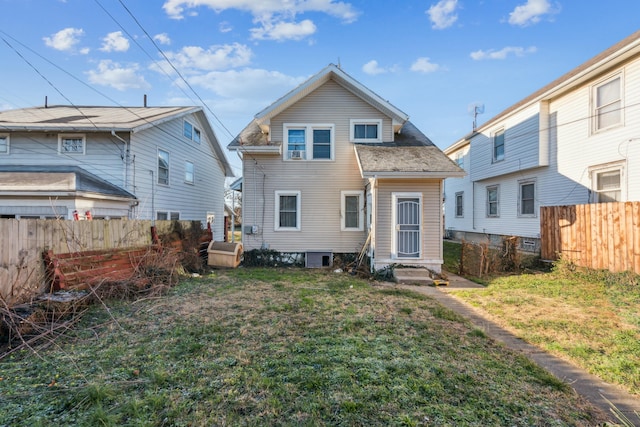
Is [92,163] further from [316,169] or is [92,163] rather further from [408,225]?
[408,225]

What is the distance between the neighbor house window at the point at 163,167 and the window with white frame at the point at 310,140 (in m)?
6.45

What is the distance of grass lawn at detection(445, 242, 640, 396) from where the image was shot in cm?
359

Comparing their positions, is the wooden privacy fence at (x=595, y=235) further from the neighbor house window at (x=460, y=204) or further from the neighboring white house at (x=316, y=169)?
the neighbor house window at (x=460, y=204)

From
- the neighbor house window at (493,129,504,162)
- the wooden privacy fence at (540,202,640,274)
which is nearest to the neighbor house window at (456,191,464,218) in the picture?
the neighbor house window at (493,129,504,162)

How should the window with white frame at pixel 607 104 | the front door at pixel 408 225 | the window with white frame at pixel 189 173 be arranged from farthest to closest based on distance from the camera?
the window with white frame at pixel 189 173 < the front door at pixel 408 225 < the window with white frame at pixel 607 104

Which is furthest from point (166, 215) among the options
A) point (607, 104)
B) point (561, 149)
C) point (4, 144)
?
point (607, 104)

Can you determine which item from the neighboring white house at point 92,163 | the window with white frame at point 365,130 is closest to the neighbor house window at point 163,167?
the neighboring white house at point 92,163

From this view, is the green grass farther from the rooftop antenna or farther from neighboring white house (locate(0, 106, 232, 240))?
the rooftop antenna

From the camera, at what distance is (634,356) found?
12.0ft

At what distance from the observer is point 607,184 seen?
9.16 m

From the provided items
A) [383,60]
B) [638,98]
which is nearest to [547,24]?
[638,98]

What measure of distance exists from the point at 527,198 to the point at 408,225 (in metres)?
6.95

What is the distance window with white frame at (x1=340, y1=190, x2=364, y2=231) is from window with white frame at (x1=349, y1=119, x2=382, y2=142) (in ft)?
6.79

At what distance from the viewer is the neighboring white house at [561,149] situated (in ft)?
27.4
